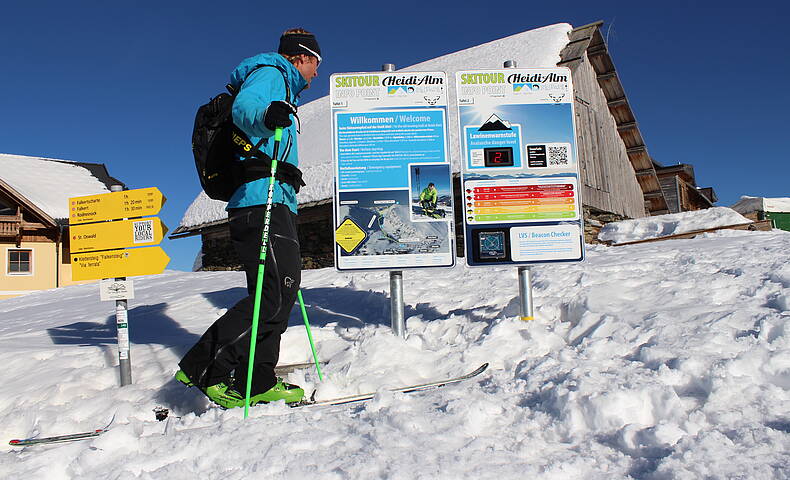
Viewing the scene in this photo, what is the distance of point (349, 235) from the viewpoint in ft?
12.8

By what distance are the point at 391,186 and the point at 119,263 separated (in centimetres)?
192

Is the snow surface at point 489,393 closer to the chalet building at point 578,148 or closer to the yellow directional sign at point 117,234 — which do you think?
the yellow directional sign at point 117,234

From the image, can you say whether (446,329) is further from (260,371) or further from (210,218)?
(210,218)

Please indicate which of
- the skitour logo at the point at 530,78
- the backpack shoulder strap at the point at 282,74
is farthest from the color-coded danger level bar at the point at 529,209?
the backpack shoulder strap at the point at 282,74

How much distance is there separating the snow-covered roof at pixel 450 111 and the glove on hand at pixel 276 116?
8.32m

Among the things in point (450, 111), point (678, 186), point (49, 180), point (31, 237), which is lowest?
point (31, 237)

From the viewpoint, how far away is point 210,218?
55.3 feet

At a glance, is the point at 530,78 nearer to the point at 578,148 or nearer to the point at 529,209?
the point at 529,209

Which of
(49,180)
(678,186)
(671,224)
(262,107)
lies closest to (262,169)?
(262,107)

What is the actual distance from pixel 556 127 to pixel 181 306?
415cm

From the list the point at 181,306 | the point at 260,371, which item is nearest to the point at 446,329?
the point at 260,371

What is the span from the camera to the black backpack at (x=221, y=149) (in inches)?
114

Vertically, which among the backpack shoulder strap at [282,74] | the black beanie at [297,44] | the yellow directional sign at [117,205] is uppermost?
the black beanie at [297,44]

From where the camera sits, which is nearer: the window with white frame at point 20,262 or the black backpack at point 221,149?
the black backpack at point 221,149
